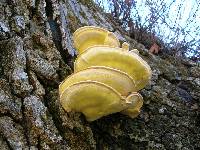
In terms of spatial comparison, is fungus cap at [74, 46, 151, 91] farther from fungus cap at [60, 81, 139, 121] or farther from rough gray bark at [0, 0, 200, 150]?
rough gray bark at [0, 0, 200, 150]

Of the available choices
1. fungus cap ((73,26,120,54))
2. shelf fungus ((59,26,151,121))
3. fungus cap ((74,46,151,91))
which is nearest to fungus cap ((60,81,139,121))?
shelf fungus ((59,26,151,121))

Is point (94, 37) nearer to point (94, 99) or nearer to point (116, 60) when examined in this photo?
point (116, 60)

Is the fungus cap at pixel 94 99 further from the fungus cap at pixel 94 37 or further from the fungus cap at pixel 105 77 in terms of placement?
the fungus cap at pixel 94 37

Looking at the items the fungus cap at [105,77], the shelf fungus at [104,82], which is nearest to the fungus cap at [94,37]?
the shelf fungus at [104,82]

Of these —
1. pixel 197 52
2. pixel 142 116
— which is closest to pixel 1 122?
pixel 142 116

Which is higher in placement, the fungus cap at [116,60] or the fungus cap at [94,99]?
the fungus cap at [116,60]

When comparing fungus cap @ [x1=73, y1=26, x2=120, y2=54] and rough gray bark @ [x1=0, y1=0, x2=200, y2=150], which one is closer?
rough gray bark @ [x1=0, y1=0, x2=200, y2=150]

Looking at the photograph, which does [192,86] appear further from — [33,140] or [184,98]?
[33,140]
